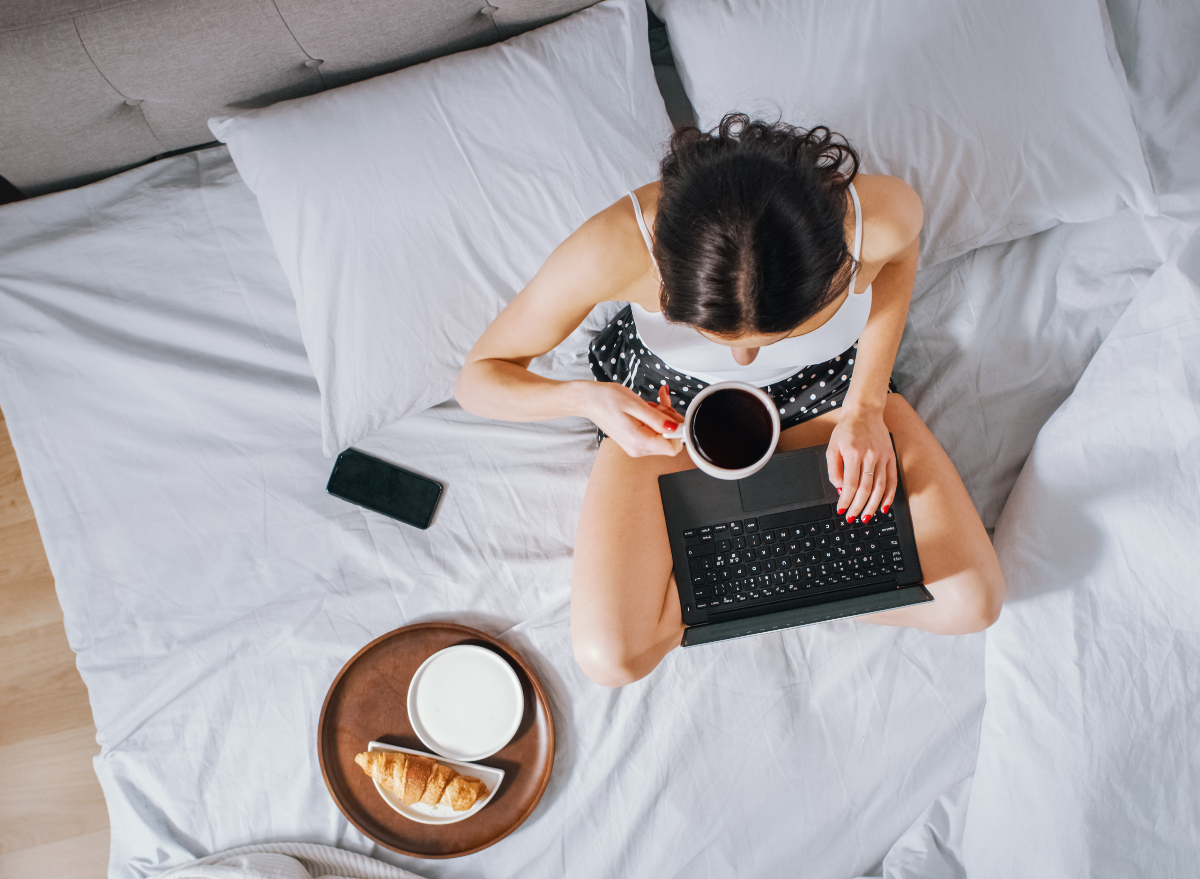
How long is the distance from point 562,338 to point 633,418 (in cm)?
22

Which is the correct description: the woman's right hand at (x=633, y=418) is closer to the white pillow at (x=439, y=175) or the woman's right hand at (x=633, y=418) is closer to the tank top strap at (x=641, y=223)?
the tank top strap at (x=641, y=223)

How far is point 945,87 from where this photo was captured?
3.51 feet

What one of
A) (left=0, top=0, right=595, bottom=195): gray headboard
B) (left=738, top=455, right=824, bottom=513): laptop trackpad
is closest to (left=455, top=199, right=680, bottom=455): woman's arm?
(left=738, top=455, right=824, bottom=513): laptop trackpad

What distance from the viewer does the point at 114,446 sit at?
120 cm

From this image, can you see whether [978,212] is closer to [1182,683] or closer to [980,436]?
[980,436]

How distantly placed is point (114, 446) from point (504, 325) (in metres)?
0.74

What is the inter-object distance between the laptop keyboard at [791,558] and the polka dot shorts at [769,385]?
184 mm

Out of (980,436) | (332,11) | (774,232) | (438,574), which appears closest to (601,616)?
(438,574)

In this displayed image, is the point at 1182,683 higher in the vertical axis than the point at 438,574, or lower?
lower

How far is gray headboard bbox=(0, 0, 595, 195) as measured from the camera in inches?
38.4

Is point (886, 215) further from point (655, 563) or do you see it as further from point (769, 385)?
point (655, 563)

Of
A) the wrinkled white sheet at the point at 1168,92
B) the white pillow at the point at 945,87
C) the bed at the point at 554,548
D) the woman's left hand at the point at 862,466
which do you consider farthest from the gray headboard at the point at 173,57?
the wrinkled white sheet at the point at 1168,92

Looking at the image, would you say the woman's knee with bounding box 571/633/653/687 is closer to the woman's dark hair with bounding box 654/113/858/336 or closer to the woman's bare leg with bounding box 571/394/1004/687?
the woman's bare leg with bounding box 571/394/1004/687

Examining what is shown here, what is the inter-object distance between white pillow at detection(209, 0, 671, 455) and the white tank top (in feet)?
0.74
